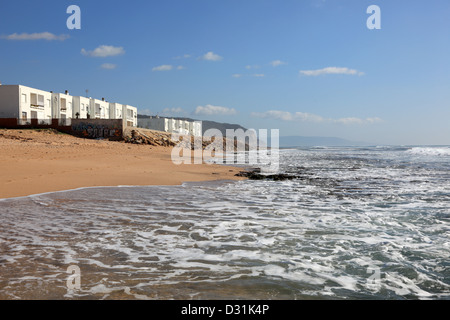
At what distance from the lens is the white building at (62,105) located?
5700 cm

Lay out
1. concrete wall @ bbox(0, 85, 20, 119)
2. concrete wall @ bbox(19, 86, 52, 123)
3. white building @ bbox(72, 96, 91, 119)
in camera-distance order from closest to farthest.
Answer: concrete wall @ bbox(0, 85, 20, 119), concrete wall @ bbox(19, 86, 52, 123), white building @ bbox(72, 96, 91, 119)

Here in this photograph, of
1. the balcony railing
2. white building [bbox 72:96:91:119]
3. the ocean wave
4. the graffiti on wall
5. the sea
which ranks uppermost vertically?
white building [bbox 72:96:91:119]

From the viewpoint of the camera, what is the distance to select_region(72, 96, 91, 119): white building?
205ft

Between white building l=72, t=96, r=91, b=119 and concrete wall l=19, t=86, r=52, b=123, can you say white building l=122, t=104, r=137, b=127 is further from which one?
concrete wall l=19, t=86, r=52, b=123

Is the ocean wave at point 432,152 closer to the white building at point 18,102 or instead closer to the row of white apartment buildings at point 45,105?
the row of white apartment buildings at point 45,105

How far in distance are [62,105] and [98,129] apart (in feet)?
83.9

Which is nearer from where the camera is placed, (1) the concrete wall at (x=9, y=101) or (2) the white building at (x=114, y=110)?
(1) the concrete wall at (x=9, y=101)

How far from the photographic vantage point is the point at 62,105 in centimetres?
5897

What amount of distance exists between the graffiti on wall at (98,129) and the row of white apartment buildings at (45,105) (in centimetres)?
319

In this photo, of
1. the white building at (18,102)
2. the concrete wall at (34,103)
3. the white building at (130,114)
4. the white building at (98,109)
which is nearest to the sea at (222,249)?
the white building at (18,102)

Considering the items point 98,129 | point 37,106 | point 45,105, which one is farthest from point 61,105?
point 98,129

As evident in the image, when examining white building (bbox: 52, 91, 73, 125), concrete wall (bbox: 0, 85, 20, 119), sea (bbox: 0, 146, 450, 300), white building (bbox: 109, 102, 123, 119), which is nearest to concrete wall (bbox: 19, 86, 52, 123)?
concrete wall (bbox: 0, 85, 20, 119)

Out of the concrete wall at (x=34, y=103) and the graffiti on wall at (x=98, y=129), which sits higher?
the concrete wall at (x=34, y=103)
